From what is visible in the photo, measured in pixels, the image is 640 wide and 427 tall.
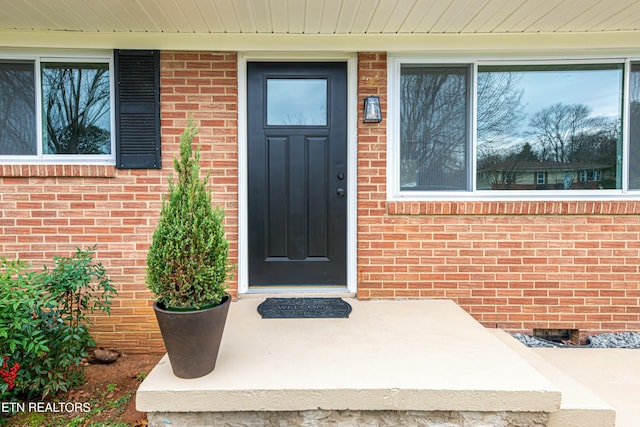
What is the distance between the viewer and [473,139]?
3.19m

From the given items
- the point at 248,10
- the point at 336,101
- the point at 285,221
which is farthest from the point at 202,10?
the point at 285,221

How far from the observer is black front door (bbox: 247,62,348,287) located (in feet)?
10.5

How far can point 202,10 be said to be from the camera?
101 inches

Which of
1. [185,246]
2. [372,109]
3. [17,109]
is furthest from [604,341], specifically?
[17,109]

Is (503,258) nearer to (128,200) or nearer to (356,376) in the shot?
(356,376)

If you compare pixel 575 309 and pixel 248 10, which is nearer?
pixel 248 10

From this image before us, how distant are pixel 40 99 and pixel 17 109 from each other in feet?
0.72

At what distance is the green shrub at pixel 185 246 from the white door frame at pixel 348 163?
1273 mm

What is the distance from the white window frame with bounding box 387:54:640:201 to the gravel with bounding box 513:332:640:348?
1.18 metres

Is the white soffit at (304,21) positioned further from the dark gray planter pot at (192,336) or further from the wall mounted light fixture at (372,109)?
the dark gray planter pot at (192,336)

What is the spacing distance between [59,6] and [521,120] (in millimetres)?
3669

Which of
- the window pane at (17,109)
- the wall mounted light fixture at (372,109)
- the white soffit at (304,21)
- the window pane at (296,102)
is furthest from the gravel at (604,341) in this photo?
the window pane at (17,109)

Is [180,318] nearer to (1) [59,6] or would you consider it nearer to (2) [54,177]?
(2) [54,177]

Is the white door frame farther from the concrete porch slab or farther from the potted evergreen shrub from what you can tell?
the potted evergreen shrub
